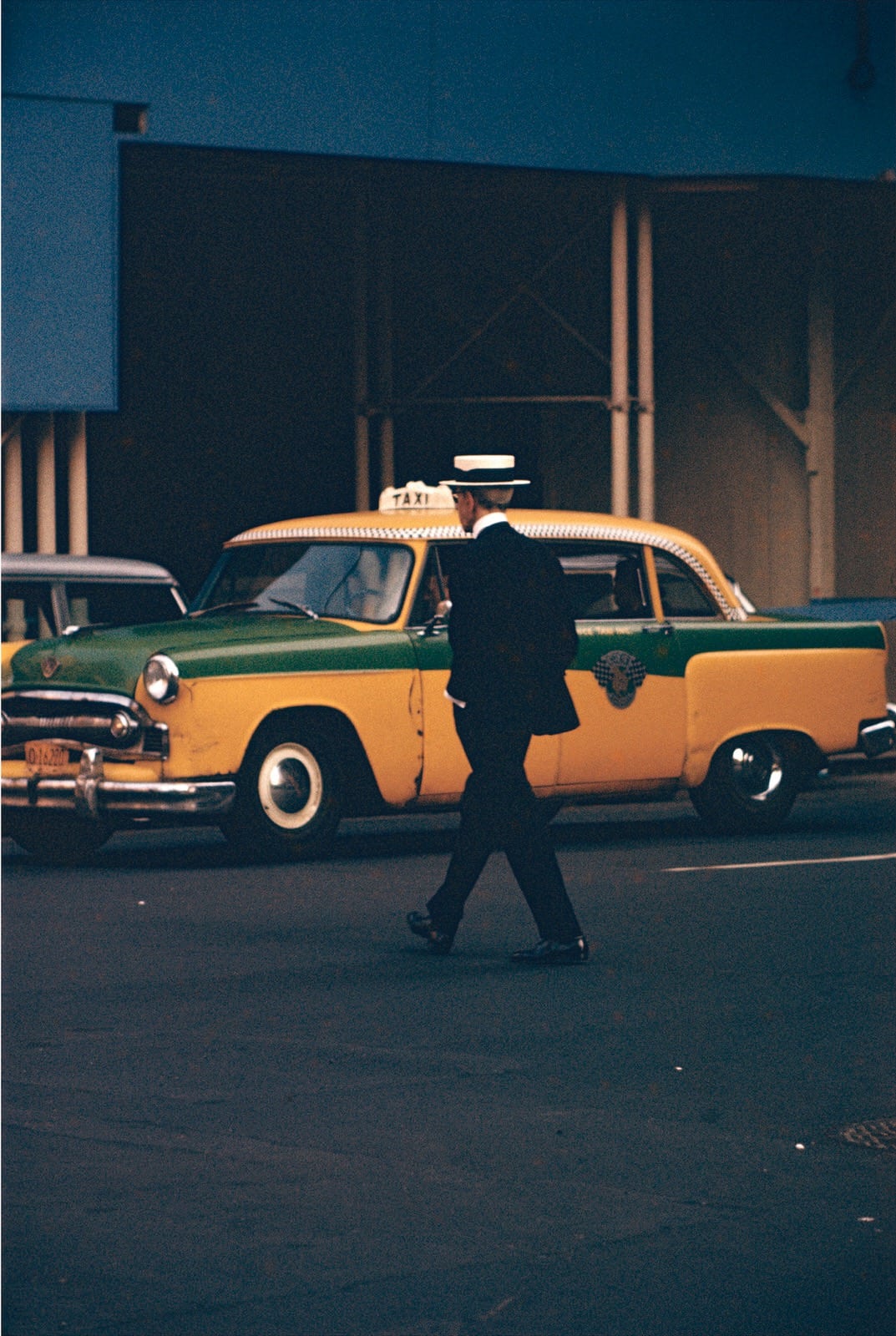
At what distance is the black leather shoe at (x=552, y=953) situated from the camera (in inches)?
343

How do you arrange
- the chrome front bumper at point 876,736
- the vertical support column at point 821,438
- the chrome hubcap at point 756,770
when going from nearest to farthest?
the chrome hubcap at point 756,770 → the chrome front bumper at point 876,736 → the vertical support column at point 821,438

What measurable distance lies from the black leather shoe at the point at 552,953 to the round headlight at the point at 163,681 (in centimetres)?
323

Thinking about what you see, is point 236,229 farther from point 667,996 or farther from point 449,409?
point 667,996

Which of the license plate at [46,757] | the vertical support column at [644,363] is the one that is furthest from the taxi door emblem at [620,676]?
the vertical support column at [644,363]

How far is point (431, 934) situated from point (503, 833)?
1.66ft

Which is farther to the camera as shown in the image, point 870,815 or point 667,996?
point 870,815

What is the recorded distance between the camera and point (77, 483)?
1891 centimetres

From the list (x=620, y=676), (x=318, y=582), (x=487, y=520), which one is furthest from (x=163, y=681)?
(x=487, y=520)

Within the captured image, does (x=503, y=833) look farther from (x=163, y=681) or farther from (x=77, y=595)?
(x=77, y=595)

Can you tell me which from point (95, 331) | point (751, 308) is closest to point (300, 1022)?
point (95, 331)

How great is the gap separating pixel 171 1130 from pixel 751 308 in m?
21.5

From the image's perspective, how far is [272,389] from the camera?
27578 millimetres

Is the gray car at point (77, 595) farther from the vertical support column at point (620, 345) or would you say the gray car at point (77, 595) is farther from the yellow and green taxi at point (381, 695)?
the vertical support column at point (620, 345)

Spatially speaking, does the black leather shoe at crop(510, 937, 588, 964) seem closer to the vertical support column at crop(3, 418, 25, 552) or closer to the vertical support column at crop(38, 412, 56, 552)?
the vertical support column at crop(3, 418, 25, 552)
